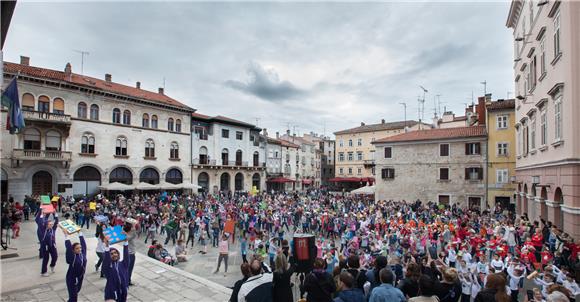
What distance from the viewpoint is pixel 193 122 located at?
39.5 meters

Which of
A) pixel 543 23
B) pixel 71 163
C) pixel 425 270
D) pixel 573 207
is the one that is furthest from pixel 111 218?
pixel 543 23

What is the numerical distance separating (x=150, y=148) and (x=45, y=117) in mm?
10529

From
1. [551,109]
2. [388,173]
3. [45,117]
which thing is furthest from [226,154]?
[551,109]

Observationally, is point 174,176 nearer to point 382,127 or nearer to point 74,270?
point 74,270

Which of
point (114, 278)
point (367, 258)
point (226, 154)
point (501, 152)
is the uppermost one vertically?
point (226, 154)

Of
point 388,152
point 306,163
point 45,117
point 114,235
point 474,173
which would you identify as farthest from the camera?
point 306,163

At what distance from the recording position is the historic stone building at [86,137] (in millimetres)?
24312

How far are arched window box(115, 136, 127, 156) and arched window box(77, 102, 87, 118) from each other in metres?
3.88

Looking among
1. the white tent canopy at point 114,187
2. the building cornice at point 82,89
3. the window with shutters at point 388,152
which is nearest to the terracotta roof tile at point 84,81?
the building cornice at point 82,89

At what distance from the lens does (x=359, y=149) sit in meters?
55.2

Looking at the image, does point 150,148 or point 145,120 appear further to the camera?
point 150,148

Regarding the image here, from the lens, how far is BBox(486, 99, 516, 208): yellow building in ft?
92.7

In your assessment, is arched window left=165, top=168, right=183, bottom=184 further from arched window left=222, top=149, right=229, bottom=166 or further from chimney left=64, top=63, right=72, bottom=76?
chimney left=64, top=63, right=72, bottom=76

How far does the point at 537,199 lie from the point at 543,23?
9442 mm
